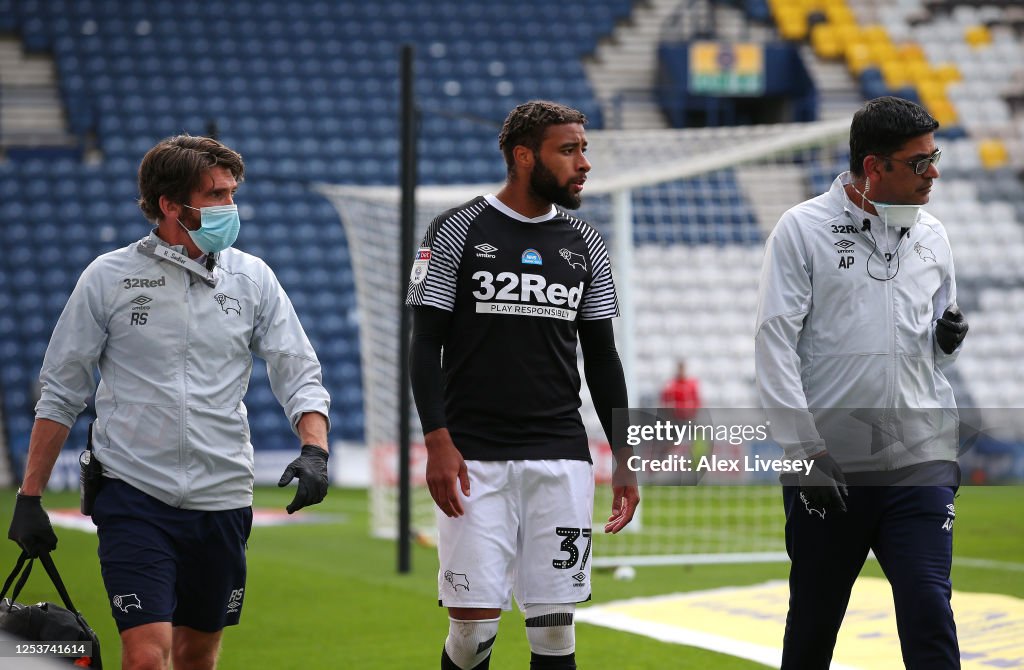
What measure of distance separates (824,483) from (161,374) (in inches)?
70.4

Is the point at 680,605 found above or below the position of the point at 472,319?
below

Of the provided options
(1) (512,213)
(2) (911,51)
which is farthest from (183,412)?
(2) (911,51)

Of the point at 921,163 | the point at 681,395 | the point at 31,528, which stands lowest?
the point at 681,395

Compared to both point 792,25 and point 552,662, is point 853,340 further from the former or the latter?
point 792,25

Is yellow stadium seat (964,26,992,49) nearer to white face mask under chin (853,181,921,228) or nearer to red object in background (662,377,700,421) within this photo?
red object in background (662,377,700,421)

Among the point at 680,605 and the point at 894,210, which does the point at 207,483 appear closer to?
the point at 894,210

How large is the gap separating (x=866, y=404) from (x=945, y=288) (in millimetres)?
458

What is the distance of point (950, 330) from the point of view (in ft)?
12.1

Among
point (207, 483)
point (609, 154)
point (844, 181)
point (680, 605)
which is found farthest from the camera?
point (609, 154)

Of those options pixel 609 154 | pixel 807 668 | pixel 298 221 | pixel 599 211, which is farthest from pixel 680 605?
pixel 298 221

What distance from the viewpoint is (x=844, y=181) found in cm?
384

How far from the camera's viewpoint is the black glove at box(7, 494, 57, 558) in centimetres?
344

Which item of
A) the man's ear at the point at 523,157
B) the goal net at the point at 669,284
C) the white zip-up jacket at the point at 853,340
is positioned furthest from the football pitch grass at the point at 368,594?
the man's ear at the point at 523,157

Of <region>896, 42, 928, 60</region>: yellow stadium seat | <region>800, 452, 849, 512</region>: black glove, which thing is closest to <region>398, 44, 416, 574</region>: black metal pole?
<region>800, 452, 849, 512</region>: black glove
